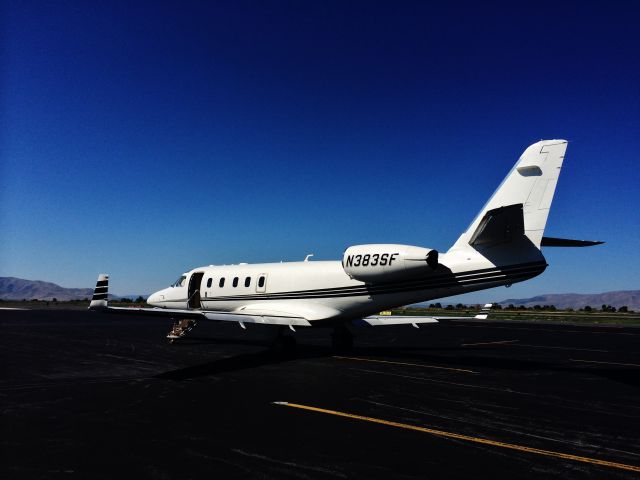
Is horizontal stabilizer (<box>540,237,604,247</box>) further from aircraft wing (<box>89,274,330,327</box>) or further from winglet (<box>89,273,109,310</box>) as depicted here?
winglet (<box>89,273,109,310</box>)

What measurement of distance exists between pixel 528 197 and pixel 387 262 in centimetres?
441

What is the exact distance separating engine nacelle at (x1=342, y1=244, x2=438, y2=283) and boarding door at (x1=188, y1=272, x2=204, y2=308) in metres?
9.13

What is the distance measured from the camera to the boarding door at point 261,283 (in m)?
19.4

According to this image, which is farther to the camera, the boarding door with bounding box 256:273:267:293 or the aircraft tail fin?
the boarding door with bounding box 256:273:267:293

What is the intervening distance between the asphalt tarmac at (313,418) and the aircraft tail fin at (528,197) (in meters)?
3.91

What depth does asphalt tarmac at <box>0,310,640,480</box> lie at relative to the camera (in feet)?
19.7

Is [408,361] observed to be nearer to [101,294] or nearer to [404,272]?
[404,272]

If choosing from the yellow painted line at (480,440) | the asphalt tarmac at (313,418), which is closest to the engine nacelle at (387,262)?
the asphalt tarmac at (313,418)

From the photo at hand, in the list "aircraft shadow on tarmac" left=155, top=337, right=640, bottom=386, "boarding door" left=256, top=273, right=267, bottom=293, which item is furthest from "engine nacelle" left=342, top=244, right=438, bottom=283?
"boarding door" left=256, top=273, right=267, bottom=293

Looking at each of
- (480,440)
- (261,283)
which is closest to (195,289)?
(261,283)

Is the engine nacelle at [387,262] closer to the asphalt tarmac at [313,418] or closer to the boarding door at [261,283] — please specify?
the asphalt tarmac at [313,418]

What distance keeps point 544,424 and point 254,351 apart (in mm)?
12856

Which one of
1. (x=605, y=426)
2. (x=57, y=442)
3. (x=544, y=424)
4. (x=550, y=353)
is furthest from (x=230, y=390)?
(x=550, y=353)

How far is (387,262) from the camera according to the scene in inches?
581
